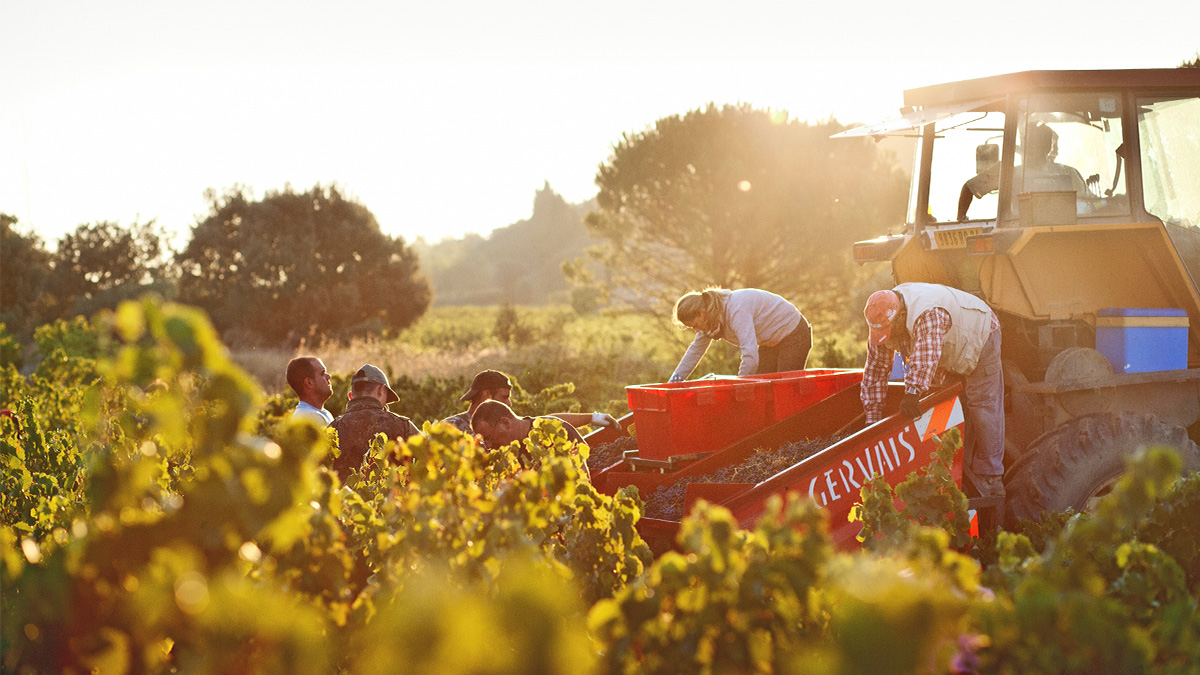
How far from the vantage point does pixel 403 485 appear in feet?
11.4

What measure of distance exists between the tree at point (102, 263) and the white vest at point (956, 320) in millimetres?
25753

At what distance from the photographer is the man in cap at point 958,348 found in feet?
17.3

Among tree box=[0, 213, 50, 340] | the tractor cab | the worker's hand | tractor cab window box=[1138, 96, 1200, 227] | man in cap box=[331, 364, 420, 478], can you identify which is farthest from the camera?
tree box=[0, 213, 50, 340]

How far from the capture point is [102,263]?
27.5 metres

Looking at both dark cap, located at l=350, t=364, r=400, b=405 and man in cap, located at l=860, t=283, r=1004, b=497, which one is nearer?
man in cap, located at l=860, t=283, r=1004, b=497

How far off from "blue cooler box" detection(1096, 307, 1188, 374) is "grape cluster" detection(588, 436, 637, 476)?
317cm

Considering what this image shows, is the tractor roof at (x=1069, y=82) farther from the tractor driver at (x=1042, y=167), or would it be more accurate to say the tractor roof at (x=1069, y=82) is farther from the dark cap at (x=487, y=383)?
the dark cap at (x=487, y=383)

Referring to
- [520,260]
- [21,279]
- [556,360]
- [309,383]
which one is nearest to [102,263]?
[21,279]

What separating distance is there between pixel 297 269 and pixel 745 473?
74.2 feet

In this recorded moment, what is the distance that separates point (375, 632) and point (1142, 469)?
180 cm

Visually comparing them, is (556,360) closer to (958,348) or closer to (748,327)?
(748,327)

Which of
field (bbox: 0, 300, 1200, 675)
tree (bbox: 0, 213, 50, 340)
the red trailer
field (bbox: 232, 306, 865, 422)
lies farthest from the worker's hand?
tree (bbox: 0, 213, 50, 340)

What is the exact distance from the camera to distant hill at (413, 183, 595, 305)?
81.6 metres

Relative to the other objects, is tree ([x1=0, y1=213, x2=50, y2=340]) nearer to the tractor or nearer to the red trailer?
the red trailer
